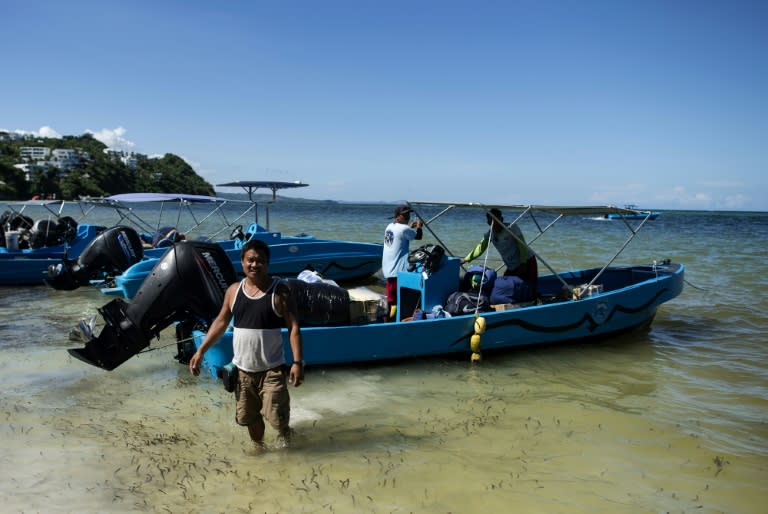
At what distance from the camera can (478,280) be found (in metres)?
8.27

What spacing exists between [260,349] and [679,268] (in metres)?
8.87

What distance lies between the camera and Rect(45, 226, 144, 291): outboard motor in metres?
11.5

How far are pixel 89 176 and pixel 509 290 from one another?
322 feet

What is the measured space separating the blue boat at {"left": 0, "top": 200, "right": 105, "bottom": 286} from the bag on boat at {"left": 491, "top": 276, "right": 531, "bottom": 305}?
11232 millimetres

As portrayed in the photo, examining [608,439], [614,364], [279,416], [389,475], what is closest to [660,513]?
[608,439]

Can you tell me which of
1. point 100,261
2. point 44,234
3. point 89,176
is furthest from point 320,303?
point 89,176

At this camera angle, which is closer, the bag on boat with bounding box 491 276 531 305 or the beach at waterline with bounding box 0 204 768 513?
the beach at waterline with bounding box 0 204 768 513

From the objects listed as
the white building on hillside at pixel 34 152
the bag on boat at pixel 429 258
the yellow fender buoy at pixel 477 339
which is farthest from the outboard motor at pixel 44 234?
the white building on hillside at pixel 34 152

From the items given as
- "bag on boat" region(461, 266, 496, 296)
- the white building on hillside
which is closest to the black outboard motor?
"bag on boat" region(461, 266, 496, 296)

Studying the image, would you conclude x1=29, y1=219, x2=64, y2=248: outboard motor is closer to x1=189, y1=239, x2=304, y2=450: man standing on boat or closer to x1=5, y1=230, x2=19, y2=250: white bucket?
x1=5, y1=230, x2=19, y2=250: white bucket

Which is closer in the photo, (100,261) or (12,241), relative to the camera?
(100,261)

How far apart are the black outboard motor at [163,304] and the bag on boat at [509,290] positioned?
12.9 ft

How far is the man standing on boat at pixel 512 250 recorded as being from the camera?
8.38 meters

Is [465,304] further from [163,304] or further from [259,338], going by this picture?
[259,338]
